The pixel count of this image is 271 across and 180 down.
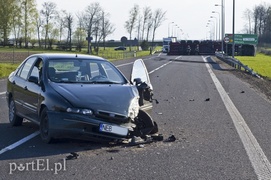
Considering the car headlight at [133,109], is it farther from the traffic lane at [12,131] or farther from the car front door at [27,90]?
the traffic lane at [12,131]

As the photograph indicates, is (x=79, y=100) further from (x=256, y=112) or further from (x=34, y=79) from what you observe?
(x=256, y=112)

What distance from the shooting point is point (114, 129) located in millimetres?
8469

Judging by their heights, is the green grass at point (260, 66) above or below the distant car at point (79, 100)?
below

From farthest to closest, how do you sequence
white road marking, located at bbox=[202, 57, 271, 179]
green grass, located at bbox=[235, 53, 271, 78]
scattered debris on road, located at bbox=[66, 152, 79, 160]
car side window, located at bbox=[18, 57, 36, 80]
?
green grass, located at bbox=[235, 53, 271, 78] → car side window, located at bbox=[18, 57, 36, 80] → scattered debris on road, located at bbox=[66, 152, 79, 160] → white road marking, located at bbox=[202, 57, 271, 179]

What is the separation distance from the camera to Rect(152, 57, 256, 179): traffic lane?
23.6 feet

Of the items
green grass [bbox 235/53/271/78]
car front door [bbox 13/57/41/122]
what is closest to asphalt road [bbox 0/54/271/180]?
car front door [bbox 13/57/41/122]

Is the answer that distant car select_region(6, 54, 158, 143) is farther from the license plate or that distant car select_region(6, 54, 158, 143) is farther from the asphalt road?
the asphalt road

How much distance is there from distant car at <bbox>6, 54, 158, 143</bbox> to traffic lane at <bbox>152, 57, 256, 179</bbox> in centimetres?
95

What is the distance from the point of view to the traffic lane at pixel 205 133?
7203mm

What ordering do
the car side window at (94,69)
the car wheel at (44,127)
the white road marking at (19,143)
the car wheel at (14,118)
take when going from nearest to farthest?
1. the white road marking at (19,143)
2. the car wheel at (44,127)
3. the car side window at (94,69)
4. the car wheel at (14,118)

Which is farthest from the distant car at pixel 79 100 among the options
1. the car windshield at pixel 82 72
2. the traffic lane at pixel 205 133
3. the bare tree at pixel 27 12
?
the bare tree at pixel 27 12

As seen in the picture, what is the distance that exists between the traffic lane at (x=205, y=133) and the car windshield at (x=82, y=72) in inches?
55.7

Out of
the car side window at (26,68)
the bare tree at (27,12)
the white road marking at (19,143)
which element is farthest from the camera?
the bare tree at (27,12)

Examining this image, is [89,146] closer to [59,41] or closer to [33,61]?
[33,61]
